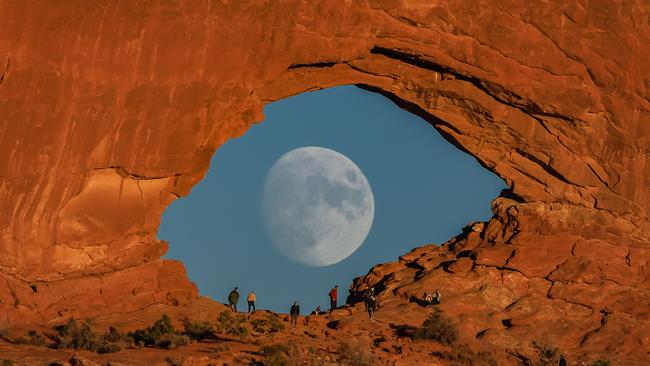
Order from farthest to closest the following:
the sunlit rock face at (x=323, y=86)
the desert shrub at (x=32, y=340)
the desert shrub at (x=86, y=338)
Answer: the sunlit rock face at (x=323, y=86)
the desert shrub at (x=32, y=340)
the desert shrub at (x=86, y=338)

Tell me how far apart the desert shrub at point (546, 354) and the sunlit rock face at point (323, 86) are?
819 mm

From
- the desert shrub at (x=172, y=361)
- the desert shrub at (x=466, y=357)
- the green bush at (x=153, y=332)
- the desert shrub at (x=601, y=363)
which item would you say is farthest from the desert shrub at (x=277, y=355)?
the desert shrub at (x=601, y=363)

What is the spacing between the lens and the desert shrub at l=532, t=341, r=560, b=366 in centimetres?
3988

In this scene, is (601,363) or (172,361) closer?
(172,361)

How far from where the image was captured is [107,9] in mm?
39438

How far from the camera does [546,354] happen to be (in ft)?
133

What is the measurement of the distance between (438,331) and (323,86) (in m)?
9.61

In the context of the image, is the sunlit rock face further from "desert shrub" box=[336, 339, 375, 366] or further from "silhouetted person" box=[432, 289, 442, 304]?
"desert shrub" box=[336, 339, 375, 366]

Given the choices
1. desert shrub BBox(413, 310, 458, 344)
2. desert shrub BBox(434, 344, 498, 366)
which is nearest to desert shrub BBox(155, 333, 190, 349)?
desert shrub BBox(413, 310, 458, 344)

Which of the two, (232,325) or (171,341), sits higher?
(232,325)

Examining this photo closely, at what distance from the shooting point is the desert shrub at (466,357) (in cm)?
3847

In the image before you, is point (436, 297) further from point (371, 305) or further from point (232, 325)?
point (232, 325)

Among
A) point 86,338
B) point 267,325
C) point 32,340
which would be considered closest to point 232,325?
point 267,325

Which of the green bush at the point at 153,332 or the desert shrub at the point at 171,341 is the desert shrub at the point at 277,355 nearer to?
the desert shrub at the point at 171,341
